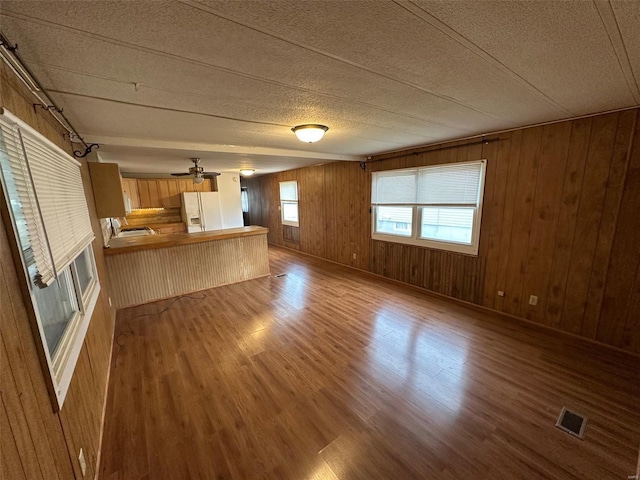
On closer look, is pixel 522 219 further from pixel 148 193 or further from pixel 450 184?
pixel 148 193

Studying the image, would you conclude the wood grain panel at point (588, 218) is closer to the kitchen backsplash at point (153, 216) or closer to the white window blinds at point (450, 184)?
the white window blinds at point (450, 184)

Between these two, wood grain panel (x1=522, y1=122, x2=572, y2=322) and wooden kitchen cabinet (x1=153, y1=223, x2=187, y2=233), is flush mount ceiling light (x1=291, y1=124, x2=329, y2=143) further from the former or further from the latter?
wooden kitchen cabinet (x1=153, y1=223, x2=187, y2=233)

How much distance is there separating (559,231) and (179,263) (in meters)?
5.02

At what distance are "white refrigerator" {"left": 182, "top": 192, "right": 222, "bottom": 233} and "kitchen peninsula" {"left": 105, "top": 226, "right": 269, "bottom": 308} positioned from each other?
8.28 ft

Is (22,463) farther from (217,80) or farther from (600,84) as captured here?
(600,84)

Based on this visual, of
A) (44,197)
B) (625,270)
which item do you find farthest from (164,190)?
(625,270)

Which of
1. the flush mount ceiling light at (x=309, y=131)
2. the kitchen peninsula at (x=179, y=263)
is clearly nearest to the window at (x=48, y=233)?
the flush mount ceiling light at (x=309, y=131)

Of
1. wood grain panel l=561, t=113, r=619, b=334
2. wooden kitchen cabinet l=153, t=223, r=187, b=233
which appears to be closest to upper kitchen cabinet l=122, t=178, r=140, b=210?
wooden kitchen cabinet l=153, t=223, r=187, b=233

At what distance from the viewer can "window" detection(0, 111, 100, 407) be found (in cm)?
98

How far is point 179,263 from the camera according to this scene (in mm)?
4070

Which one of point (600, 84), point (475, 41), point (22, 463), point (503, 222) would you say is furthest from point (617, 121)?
point (22, 463)

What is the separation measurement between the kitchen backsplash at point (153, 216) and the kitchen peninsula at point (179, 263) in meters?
3.39

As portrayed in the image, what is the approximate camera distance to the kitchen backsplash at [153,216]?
685 centimetres

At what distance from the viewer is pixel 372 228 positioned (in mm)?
4852
